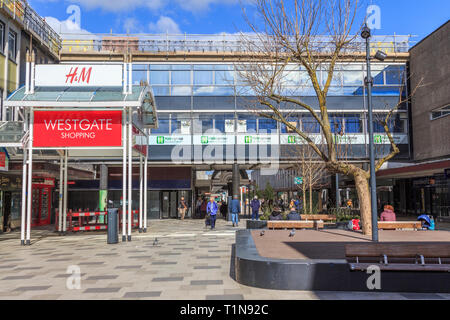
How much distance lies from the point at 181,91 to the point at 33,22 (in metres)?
9.73

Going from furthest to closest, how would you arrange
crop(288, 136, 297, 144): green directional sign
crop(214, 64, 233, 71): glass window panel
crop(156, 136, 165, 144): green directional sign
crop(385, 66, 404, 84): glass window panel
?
1. crop(214, 64, 233, 71): glass window panel
2. crop(385, 66, 404, 84): glass window panel
3. crop(156, 136, 165, 144): green directional sign
4. crop(288, 136, 297, 144): green directional sign

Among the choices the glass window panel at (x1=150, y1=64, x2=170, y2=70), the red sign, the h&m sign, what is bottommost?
the red sign

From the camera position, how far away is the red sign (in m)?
14.2

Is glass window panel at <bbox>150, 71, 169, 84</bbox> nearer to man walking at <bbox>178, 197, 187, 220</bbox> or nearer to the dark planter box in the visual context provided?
man walking at <bbox>178, 197, 187, 220</bbox>

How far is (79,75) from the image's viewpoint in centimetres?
1488

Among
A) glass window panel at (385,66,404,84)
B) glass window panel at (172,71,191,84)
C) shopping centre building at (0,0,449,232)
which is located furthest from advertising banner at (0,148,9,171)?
glass window panel at (385,66,404,84)

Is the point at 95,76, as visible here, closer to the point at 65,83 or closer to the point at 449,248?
the point at 65,83

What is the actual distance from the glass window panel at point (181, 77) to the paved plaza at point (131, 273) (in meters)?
16.3

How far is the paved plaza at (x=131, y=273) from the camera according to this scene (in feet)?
21.5

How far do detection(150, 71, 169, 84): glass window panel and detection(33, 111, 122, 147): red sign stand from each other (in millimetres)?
13953

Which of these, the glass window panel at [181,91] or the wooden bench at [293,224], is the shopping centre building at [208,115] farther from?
the wooden bench at [293,224]

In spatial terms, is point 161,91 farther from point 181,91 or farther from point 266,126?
point 266,126
